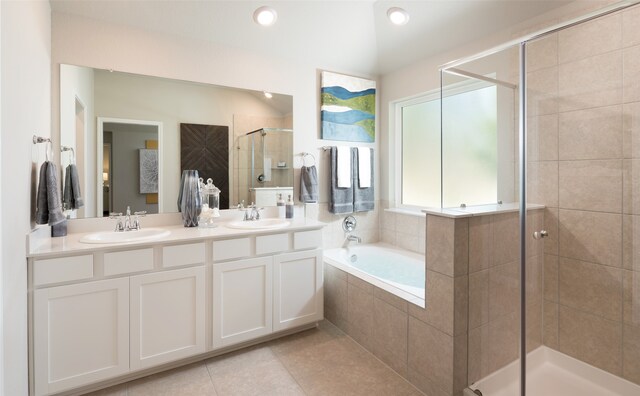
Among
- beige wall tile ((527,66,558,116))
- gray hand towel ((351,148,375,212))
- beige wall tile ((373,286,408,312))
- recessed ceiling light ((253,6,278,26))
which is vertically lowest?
beige wall tile ((373,286,408,312))

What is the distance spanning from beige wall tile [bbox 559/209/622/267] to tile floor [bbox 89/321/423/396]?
121 centimetres

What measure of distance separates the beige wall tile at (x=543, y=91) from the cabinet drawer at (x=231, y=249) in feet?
6.20

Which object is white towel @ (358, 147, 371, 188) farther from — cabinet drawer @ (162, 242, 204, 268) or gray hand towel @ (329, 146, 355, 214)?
cabinet drawer @ (162, 242, 204, 268)

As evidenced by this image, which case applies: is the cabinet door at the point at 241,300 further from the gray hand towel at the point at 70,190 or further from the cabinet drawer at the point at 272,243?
the gray hand towel at the point at 70,190

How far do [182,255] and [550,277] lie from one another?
2.17m

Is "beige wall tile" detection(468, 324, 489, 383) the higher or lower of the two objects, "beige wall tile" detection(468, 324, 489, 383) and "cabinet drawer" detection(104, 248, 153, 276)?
the lower

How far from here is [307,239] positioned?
2.58 m

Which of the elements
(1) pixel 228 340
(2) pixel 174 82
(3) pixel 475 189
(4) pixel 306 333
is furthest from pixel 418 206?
(2) pixel 174 82

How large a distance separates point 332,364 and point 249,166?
5.36 feet

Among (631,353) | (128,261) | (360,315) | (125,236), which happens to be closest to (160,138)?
(125,236)

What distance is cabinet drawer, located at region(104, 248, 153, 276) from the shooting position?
187cm

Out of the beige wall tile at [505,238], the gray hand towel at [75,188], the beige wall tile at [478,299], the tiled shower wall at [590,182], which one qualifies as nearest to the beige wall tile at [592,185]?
the tiled shower wall at [590,182]

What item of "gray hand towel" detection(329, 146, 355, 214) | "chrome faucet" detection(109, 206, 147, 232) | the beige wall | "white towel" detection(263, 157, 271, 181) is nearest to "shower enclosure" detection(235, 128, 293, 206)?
"white towel" detection(263, 157, 271, 181)

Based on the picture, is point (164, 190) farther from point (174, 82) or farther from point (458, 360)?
point (458, 360)
